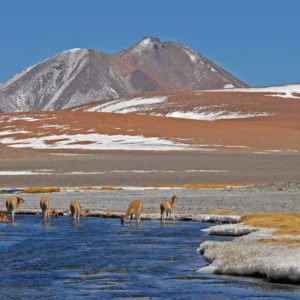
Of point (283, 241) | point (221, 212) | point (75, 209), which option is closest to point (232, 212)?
point (221, 212)

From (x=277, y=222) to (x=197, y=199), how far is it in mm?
11900

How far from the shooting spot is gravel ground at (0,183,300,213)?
31733 mm

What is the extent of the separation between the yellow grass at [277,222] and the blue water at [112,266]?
1.47 meters

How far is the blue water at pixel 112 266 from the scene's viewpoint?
15.2 metres

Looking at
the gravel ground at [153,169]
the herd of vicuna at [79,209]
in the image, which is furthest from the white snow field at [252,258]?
the gravel ground at [153,169]

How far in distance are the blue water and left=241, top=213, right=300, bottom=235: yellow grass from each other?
1465 millimetres

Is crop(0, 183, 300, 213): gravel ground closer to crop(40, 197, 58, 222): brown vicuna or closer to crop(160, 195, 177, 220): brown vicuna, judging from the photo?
crop(160, 195, 177, 220): brown vicuna

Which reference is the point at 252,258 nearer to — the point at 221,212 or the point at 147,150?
the point at 221,212

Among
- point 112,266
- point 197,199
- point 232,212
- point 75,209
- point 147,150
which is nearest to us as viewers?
point 112,266

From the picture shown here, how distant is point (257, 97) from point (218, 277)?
177 m

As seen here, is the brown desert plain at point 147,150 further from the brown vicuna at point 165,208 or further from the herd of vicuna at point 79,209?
the brown vicuna at point 165,208

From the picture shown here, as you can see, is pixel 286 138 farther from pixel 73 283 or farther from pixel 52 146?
pixel 73 283

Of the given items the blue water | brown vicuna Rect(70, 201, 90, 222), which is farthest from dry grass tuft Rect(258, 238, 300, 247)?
brown vicuna Rect(70, 201, 90, 222)

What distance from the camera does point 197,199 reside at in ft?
116
